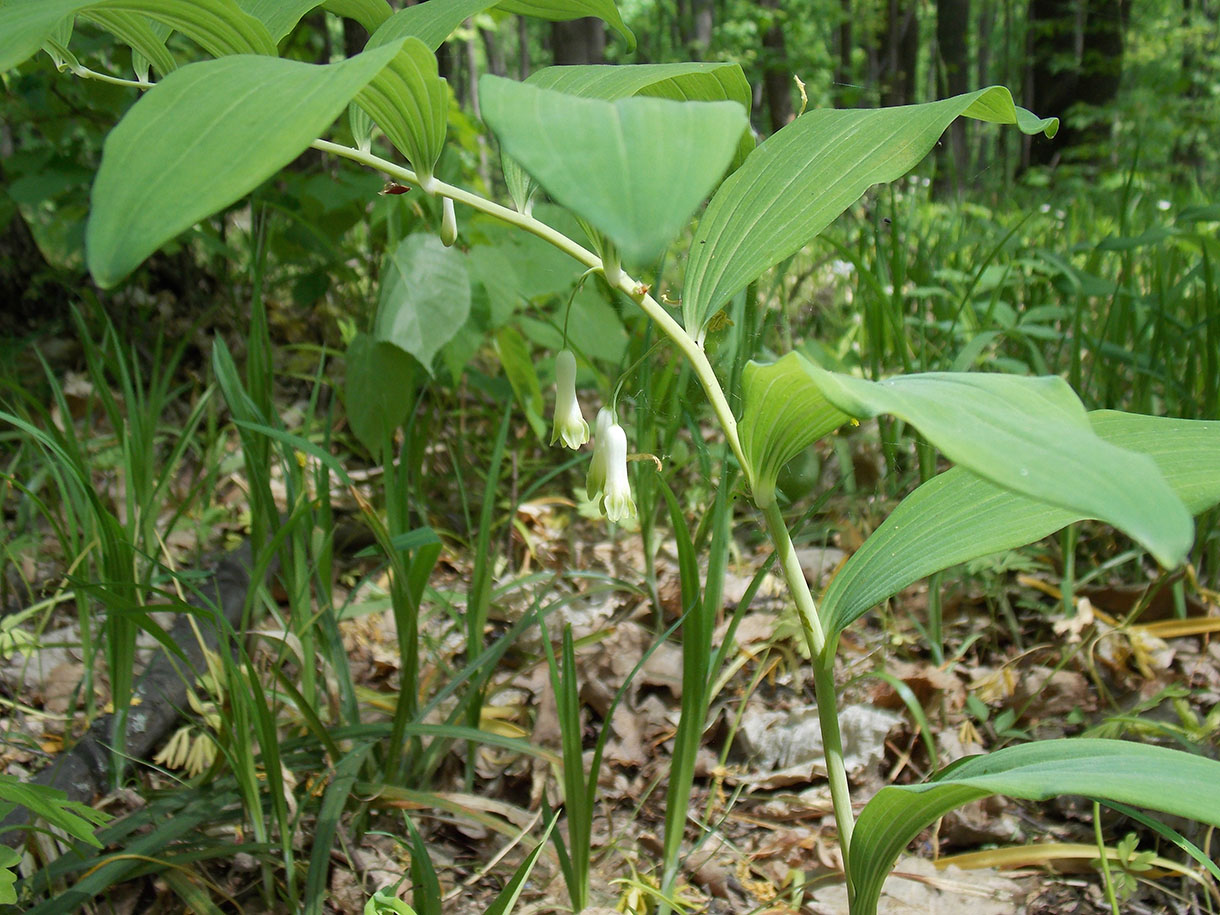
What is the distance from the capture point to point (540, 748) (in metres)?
1.35

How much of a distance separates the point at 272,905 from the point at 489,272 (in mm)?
1359

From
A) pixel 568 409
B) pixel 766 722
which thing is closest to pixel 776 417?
pixel 568 409

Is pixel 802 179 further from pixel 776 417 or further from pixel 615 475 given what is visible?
pixel 615 475

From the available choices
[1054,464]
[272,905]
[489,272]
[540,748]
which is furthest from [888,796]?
[489,272]

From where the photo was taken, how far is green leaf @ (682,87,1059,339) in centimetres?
72

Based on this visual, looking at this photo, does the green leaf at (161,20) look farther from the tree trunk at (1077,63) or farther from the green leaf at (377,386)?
the tree trunk at (1077,63)

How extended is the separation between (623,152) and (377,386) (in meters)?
1.54

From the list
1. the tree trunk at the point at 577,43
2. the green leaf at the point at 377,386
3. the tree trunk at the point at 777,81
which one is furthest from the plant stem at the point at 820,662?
the tree trunk at the point at 777,81

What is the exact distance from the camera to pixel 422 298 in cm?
183

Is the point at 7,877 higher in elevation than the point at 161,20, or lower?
lower

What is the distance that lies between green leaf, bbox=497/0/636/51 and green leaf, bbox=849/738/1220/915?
678mm

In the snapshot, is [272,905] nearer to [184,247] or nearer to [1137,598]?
[1137,598]

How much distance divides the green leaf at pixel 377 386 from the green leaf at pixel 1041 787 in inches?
53.0

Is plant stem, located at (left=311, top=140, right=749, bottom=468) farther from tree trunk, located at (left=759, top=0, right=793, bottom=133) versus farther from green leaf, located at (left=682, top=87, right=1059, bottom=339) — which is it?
tree trunk, located at (left=759, top=0, right=793, bottom=133)
